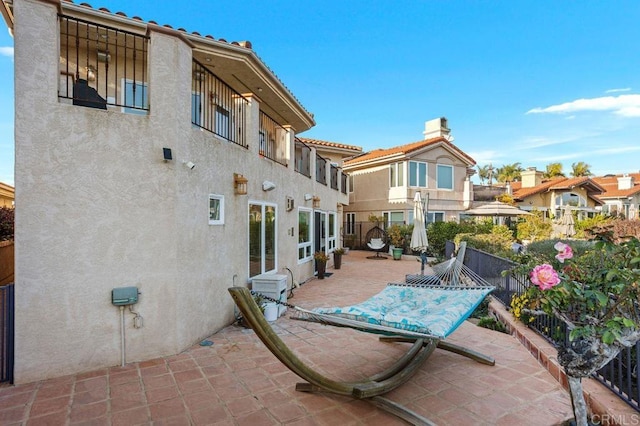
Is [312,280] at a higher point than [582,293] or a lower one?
lower

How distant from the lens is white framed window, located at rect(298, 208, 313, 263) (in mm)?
10908

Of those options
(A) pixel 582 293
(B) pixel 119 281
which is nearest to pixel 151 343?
(B) pixel 119 281

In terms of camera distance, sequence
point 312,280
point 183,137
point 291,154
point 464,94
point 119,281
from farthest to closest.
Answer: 1. point 464,94
2. point 312,280
3. point 291,154
4. point 183,137
5. point 119,281

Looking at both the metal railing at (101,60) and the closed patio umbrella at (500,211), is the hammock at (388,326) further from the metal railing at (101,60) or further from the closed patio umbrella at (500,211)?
the closed patio umbrella at (500,211)

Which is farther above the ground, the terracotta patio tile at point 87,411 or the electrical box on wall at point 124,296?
the electrical box on wall at point 124,296

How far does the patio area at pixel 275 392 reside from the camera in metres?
3.45

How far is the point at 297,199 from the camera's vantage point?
34.5 feet

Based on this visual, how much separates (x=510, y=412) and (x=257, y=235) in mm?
5749

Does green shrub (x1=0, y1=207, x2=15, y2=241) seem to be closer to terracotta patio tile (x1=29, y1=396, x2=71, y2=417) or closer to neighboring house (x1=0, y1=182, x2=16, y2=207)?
terracotta patio tile (x1=29, y1=396, x2=71, y2=417)

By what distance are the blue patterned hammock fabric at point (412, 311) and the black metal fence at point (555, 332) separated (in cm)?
101

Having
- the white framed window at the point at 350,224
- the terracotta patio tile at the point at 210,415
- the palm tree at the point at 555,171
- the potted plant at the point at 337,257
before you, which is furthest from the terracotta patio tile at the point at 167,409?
the palm tree at the point at 555,171

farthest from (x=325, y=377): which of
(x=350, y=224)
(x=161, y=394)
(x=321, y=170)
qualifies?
(x=350, y=224)

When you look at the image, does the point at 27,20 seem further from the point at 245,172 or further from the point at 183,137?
the point at 245,172

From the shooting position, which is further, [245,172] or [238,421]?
[245,172]
